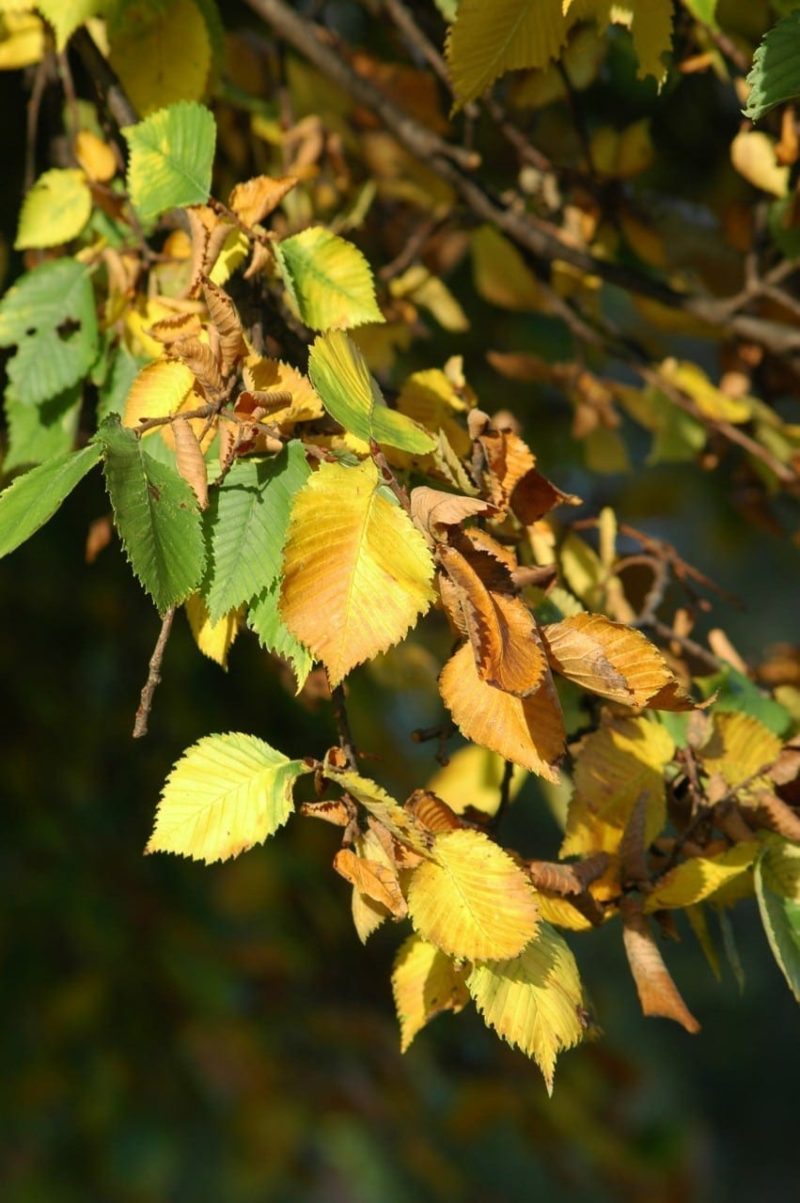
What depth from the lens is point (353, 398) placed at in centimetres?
60

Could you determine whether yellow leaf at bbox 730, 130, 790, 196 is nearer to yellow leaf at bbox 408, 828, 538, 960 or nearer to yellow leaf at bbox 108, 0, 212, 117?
yellow leaf at bbox 108, 0, 212, 117

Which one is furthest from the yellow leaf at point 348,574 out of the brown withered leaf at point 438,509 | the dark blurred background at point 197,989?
the dark blurred background at point 197,989

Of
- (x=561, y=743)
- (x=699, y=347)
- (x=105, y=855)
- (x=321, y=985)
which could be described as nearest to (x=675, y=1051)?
(x=699, y=347)

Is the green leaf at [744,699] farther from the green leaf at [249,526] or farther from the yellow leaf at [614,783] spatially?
the green leaf at [249,526]

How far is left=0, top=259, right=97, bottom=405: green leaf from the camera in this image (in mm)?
841

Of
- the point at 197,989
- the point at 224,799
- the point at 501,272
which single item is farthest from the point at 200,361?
the point at 197,989

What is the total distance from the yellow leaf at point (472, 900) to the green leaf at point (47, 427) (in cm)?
45

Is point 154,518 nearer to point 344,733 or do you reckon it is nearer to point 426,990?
point 344,733

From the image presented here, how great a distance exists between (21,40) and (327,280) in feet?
1.48

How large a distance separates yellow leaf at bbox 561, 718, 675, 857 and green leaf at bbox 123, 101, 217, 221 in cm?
42

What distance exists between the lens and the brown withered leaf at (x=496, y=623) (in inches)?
21.6

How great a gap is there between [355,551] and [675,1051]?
224 inches

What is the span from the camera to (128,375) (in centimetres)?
83

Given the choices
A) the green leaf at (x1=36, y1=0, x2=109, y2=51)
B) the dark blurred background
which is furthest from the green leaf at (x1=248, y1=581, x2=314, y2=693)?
the dark blurred background
